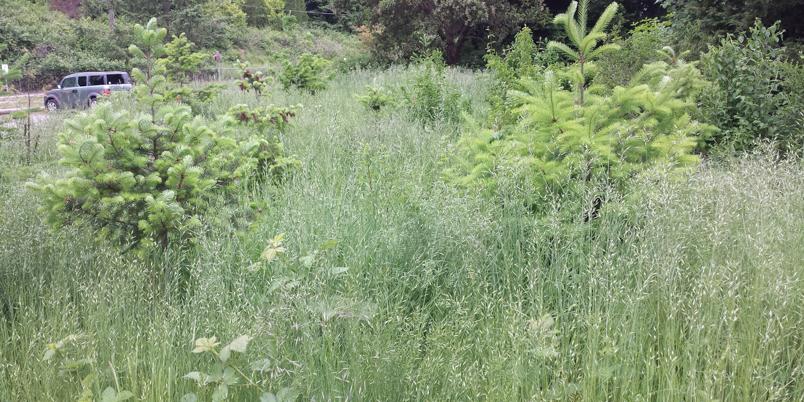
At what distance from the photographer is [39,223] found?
10.1 feet

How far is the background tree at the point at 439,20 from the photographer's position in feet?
54.4

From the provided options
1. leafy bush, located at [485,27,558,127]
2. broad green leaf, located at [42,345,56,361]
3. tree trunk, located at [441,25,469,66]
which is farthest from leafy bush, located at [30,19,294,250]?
tree trunk, located at [441,25,469,66]

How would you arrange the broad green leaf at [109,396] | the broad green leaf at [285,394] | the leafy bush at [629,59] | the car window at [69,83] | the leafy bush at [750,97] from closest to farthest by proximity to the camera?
the broad green leaf at [285,394], the broad green leaf at [109,396], the leafy bush at [750,97], the leafy bush at [629,59], the car window at [69,83]

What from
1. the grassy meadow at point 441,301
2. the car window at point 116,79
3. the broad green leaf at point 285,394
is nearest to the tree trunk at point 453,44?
the car window at point 116,79

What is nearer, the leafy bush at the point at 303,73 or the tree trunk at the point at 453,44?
the leafy bush at the point at 303,73

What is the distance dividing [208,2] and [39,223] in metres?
34.8

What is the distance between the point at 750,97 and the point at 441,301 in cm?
454

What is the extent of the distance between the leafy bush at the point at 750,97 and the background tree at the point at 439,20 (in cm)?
1200

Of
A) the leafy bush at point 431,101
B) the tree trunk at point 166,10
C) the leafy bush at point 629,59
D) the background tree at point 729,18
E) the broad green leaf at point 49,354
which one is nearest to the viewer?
the broad green leaf at point 49,354

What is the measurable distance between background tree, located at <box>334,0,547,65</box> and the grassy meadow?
1452 cm

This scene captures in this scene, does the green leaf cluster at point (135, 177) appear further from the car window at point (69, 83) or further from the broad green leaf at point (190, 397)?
the car window at point (69, 83)

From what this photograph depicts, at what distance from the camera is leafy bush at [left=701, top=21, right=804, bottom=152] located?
15.1 ft

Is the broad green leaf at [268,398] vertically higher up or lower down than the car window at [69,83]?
lower down

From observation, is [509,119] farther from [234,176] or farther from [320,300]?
[320,300]
